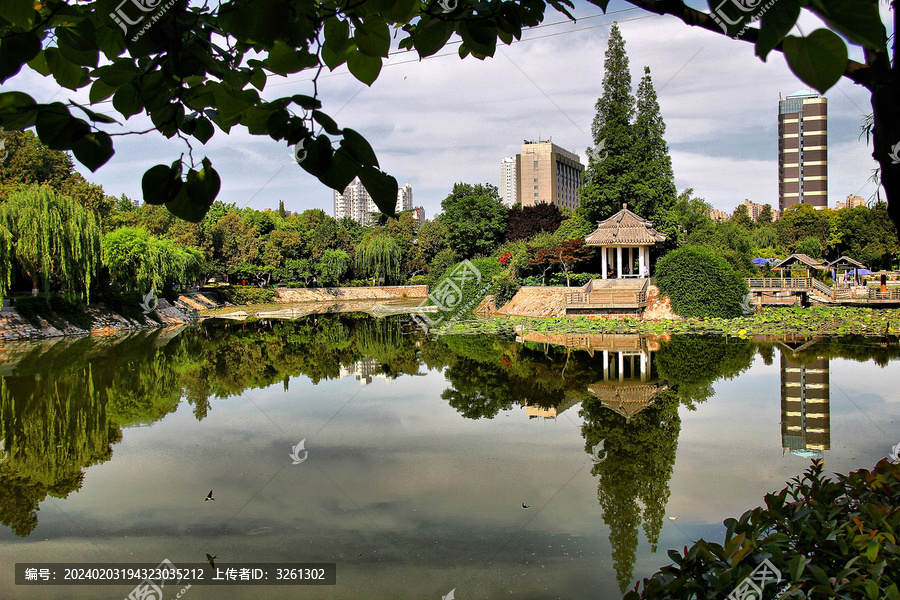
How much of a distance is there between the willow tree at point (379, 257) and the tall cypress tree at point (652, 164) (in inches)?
782

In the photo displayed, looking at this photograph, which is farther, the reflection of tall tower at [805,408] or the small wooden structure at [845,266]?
the small wooden structure at [845,266]

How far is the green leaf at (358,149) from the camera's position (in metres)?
0.83

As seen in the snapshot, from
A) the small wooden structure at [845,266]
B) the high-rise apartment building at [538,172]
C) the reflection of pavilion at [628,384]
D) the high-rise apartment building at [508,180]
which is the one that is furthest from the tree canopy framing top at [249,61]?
the high-rise apartment building at [508,180]

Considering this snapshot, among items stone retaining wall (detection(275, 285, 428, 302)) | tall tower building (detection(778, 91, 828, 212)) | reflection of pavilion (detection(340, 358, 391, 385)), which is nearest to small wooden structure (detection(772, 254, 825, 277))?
reflection of pavilion (detection(340, 358, 391, 385))

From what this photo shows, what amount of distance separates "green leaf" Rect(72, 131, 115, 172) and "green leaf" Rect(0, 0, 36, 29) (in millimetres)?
239

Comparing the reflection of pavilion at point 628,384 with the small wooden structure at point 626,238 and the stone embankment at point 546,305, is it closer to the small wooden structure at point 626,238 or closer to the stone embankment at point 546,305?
the stone embankment at point 546,305

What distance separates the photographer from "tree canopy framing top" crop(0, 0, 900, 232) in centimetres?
72

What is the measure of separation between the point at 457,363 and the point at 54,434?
765 cm

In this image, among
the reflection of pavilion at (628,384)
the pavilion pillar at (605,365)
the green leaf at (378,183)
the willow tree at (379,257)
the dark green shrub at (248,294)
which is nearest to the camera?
the green leaf at (378,183)

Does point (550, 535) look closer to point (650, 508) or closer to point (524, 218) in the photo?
point (650, 508)

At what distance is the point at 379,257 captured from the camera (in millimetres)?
39656

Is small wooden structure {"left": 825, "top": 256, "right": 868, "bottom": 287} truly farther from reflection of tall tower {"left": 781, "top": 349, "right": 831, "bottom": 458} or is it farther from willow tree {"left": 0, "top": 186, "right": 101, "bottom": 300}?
willow tree {"left": 0, "top": 186, "right": 101, "bottom": 300}

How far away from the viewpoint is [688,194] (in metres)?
33.4

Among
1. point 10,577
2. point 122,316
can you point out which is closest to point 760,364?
point 10,577
